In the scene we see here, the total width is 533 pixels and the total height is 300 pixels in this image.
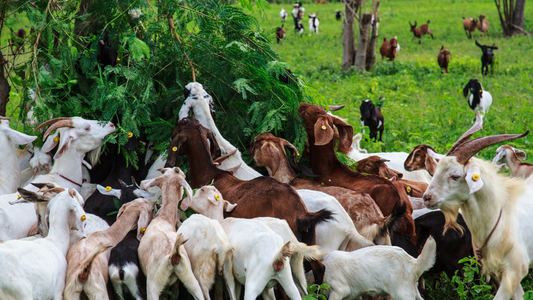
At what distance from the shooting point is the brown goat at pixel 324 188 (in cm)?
526

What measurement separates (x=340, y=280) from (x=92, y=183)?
3.42 m

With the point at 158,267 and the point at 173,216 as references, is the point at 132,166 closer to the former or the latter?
the point at 173,216

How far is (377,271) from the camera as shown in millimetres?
4625

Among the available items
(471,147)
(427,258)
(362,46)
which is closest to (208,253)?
(427,258)

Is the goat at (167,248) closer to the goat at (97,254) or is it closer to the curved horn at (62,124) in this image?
the goat at (97,254)

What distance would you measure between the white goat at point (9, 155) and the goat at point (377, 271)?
366 centimetres

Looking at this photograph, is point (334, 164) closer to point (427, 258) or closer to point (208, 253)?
point (427, 258)

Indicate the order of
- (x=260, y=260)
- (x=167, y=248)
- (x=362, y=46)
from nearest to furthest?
(x=260, y=260)
(x=167, y=248)
(x=362, y=46)

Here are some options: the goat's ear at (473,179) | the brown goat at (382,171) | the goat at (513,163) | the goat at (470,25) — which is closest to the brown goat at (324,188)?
the goat's ear at (473,179)

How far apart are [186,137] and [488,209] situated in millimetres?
3172

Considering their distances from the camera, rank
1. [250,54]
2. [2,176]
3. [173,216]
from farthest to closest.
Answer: [250,54]
[2,176]
[173,216]

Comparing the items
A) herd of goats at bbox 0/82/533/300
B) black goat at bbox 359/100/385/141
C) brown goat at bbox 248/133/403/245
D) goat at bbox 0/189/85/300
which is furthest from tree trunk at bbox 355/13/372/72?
goat at bbox 0/189/85/300

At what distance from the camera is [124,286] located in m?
4.54

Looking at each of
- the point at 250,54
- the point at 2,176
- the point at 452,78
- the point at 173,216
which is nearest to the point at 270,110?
the point at 250,54
